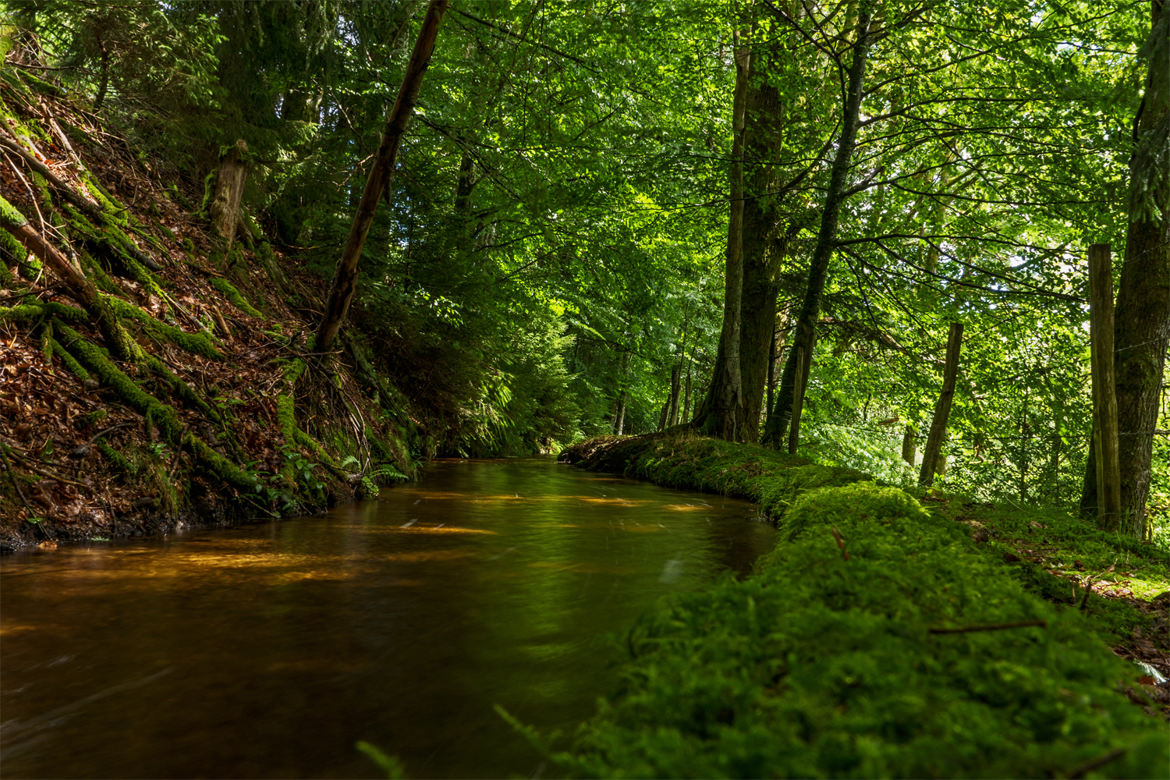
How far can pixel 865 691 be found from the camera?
4.22ft

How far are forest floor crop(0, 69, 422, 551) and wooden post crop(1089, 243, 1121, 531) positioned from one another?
6870mm

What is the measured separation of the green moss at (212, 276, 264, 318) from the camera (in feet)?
25.3

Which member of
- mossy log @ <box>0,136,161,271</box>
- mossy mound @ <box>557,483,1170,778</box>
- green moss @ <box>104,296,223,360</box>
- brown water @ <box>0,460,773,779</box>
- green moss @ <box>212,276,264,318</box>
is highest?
mossy log @ <box>0,136,161,271</box>

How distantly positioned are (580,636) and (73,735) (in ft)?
6.33

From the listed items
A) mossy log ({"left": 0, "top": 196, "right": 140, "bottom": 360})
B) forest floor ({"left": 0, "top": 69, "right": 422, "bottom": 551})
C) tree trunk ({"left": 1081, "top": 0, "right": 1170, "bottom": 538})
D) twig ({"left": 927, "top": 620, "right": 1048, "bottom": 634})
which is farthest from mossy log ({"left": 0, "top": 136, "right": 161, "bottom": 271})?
tree trunk ({"left": 1081, "top": 0, "right": 1170, "bottom": 538})

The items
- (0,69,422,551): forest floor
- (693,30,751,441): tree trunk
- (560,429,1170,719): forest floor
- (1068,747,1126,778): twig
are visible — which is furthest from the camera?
(693,30,751,441): tree trunk

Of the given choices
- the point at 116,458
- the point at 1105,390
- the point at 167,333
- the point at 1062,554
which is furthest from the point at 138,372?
the point at 1105,390

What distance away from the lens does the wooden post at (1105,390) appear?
5.24 metres

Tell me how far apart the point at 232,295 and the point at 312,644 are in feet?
20.0

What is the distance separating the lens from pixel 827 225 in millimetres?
10180

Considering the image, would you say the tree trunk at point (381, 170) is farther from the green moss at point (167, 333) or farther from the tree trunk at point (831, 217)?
the tree trunk at point (831, 217)

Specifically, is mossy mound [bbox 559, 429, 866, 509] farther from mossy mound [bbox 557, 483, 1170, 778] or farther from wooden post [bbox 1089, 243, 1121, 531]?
mossy mound [bbox 557, 483, 1170, 778]

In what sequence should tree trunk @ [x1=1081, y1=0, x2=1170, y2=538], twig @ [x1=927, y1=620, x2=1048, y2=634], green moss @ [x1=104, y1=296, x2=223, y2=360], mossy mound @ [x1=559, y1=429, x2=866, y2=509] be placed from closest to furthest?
twig @ [x1=927, y1=620, x2=1048, y2=634], green moss @ [x1=104, y1=296, x2=223, y2=360], tree trunk @ [x1=1081, y1=0, x2=1170, y2=538], mossy mound @ [x1=559, y1=429, x2=866, y2=509]

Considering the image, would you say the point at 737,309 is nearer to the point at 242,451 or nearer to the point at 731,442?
the point at 731,442
